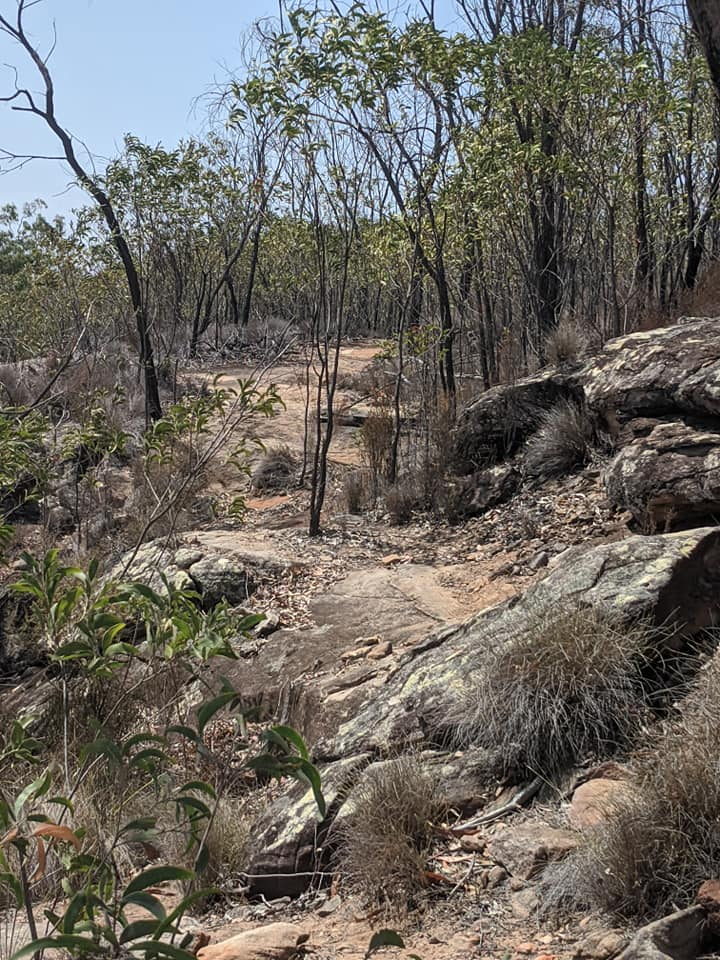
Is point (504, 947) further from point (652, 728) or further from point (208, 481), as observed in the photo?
point (208, 481)

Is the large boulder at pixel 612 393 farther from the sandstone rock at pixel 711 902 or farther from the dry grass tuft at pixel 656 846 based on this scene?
the sandstone rock at pixel 711 902

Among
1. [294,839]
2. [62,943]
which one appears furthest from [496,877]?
[62,943]

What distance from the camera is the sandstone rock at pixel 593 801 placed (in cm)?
314

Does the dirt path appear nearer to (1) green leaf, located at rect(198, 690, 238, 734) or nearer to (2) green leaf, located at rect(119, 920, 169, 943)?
(1) green leaf, located at rect(198, 690, 238, 734)

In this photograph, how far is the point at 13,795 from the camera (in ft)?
15.2

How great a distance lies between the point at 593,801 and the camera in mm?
3357

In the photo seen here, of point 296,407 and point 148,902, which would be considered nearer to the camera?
point 148,902

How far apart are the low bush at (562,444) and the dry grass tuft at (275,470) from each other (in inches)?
146

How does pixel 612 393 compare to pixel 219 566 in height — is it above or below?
above

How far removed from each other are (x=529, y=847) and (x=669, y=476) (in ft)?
10.5

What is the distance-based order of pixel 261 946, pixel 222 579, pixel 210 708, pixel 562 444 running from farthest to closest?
pixel 562 444 → pixel 222 579 → pixel 261 946 → pixel 210 708

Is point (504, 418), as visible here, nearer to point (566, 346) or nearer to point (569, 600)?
point (566, 346)

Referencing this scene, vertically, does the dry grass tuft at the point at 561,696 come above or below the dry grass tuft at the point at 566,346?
below

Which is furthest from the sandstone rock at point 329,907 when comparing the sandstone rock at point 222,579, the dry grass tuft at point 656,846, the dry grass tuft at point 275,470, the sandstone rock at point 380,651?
the dry grass tuft at point 275,470
